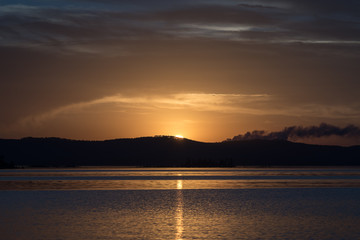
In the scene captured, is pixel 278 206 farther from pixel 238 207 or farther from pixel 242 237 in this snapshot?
pixel 242 237

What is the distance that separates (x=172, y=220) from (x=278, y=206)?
609 inches

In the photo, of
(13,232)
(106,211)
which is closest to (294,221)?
(106,211)

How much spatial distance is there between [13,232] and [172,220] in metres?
11.8

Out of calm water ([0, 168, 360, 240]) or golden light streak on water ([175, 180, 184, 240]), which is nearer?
golden light streak on water ([175, 180, 184, 240])

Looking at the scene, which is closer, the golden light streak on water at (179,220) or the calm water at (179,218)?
the golden light streak on water at (179,220)

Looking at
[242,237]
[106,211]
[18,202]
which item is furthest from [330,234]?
[18,202]

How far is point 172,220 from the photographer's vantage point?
3881cm

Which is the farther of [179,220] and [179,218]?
[179,218]

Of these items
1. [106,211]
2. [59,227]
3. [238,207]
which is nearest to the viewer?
[59,227]

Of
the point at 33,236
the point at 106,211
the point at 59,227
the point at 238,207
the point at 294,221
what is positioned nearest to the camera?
the point at 33,236

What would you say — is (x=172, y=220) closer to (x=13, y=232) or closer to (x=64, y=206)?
(x=13, y=232)

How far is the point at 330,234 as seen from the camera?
3172cm

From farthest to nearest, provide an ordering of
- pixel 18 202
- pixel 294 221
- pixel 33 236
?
pixel 18 202 → pixel 294 221 → pixel 33 236

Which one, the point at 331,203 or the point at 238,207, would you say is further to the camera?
the point at 331,203
